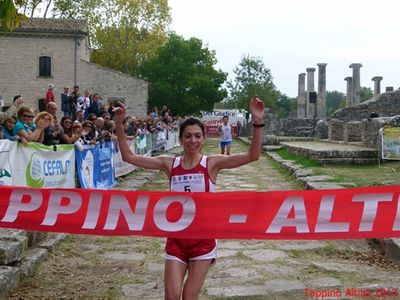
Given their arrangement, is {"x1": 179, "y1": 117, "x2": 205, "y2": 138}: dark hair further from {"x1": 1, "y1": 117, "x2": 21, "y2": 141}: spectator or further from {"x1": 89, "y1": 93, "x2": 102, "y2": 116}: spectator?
{"x1": 89, "y1": 93, "x2": 102, "y2": 116}: spectator

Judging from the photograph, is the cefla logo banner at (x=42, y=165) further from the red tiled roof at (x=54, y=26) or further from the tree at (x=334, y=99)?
the tree at (x=334, y=99)

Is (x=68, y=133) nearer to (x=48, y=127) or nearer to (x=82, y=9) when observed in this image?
(x=48, y=127)

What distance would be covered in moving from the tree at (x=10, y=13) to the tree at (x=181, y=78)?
42795mm

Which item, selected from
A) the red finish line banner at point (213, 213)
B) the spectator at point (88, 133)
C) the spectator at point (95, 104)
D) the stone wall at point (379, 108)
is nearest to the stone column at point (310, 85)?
the stone wall at point (379, 108)

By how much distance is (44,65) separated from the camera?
42.3m

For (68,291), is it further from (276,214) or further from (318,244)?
(318,244)

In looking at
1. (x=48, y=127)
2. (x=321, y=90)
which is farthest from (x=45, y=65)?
(x=48, y=127)

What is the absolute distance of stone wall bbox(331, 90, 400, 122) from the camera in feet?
96.7

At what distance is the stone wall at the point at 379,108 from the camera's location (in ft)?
96.7

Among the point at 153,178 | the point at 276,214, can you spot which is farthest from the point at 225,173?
the point at 276,214

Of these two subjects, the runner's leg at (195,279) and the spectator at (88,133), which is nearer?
the runner's leg at (195,279)

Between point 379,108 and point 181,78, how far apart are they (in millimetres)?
21420

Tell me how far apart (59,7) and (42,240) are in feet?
173

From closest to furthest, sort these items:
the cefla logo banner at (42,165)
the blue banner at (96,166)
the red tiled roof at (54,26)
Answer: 1. the cefla logo banner at (42,165)
2. the blue banner at (96,166)
3. the red tiled roof at (54,26)
